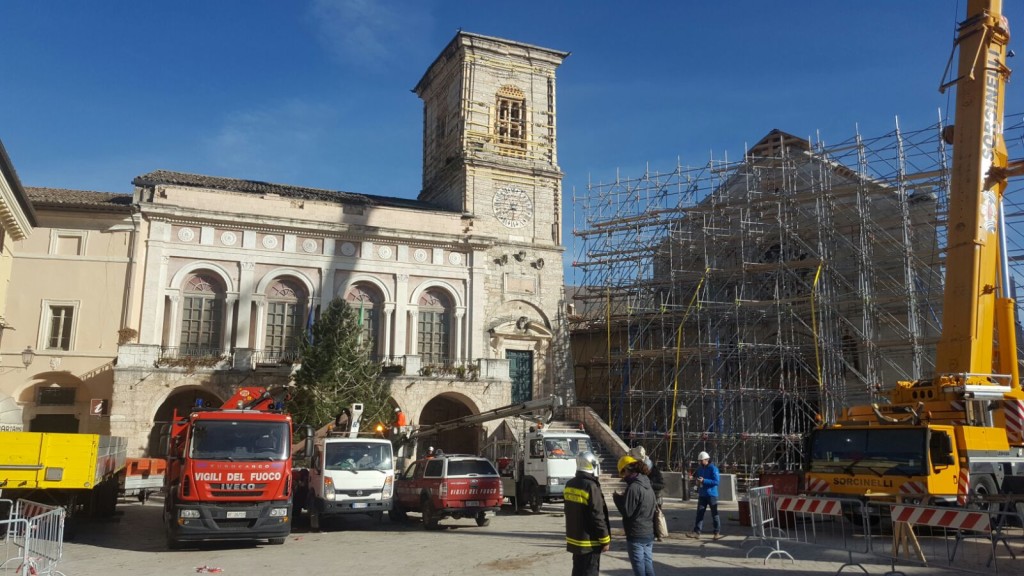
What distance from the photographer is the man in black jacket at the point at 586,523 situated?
7.81 m

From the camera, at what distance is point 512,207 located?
3441cm

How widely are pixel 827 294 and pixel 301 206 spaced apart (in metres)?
19.2

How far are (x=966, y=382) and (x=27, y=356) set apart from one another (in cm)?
2694

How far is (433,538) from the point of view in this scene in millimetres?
15602

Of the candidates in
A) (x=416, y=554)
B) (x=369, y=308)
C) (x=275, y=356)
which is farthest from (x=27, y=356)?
(x=416, y=554)

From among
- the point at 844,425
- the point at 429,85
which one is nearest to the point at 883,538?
the point at 844,425

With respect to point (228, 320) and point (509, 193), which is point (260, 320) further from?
point (509, 193)

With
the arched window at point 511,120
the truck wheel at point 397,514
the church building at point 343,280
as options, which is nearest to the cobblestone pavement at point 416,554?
the truck wheel at point 397,514

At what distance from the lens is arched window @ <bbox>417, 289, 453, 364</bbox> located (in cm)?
3178

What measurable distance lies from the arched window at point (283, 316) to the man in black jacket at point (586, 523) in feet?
76.5

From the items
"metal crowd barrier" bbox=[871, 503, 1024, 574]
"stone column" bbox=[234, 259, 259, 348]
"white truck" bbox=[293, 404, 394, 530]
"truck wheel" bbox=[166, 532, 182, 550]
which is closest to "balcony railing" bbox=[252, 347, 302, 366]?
"stone column" bbox=[234, 259, 259, 348]

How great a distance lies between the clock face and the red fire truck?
20.4 metres

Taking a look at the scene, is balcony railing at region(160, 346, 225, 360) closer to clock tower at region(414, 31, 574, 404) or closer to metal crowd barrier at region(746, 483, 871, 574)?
clock tower at region(414, 31, 574, 404)

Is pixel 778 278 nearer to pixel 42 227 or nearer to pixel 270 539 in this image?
pixel 270 539
